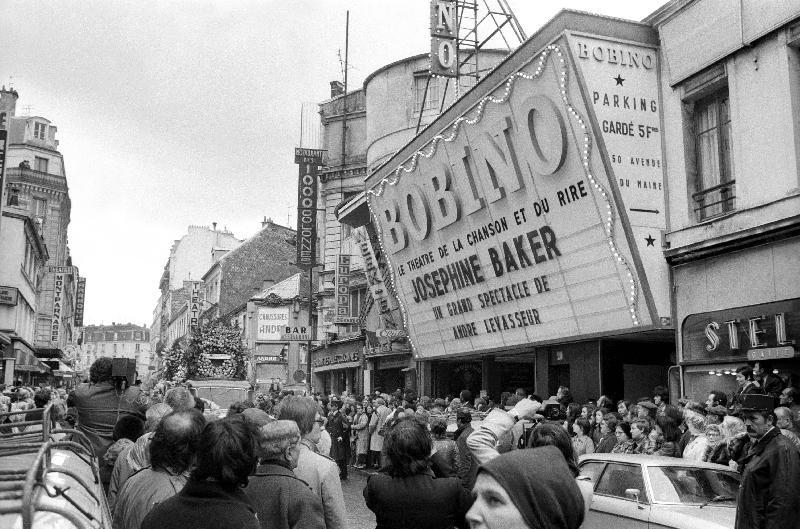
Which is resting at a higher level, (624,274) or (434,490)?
(624,274)

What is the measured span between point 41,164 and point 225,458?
65.4 metres

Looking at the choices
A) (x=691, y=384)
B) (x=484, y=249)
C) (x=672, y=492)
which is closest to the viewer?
(x=672, y=492)

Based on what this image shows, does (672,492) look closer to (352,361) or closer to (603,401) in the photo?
(603,401)

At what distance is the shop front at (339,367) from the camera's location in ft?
116

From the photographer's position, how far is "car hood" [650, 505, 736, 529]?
708cm

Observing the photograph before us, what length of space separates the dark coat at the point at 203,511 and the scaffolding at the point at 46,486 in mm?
276

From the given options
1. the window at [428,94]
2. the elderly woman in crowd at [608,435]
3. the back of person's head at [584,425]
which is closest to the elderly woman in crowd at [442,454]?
the elderly woman in crowd at [608,435]

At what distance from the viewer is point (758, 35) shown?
42.0 ft

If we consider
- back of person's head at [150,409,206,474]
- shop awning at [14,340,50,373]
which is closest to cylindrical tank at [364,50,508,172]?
shop awning at [14,340,50,373]

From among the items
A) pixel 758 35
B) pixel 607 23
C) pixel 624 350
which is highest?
pixel 607 23

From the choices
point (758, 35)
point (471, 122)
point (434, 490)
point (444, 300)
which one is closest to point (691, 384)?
point (758, 35)

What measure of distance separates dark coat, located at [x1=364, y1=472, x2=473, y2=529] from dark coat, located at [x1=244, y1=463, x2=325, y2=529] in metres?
0.54

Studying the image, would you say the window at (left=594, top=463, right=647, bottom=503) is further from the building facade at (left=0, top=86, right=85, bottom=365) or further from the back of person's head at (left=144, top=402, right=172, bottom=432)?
the building facade at (left=0, top=86, right=85, bottom=365)

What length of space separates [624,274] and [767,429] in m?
8.33
